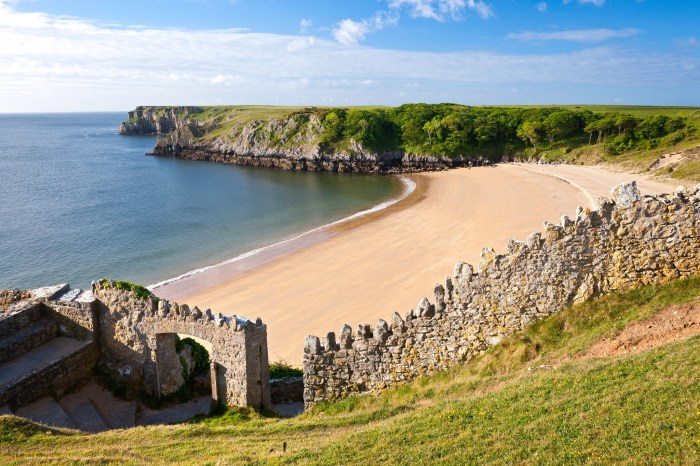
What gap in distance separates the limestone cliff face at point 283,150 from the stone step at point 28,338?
6767 centimetres

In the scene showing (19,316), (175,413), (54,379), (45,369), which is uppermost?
(19,316)

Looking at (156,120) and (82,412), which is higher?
(156,120)

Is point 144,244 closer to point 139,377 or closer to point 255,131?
point 139,377

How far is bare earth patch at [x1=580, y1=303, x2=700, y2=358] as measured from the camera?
31.5 ft

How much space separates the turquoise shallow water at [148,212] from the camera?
3525cm

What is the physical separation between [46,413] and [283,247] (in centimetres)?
2588

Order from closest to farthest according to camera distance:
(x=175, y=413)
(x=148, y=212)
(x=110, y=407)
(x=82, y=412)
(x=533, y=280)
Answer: (x=533, y=280) → (x=82, y=412) → (x=175, y=413) → (x=110, y=407) → (x=148, y=212)

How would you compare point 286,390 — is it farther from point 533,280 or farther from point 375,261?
point 375,261

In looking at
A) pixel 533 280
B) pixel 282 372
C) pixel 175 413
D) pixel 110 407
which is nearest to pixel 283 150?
pixel 282 372

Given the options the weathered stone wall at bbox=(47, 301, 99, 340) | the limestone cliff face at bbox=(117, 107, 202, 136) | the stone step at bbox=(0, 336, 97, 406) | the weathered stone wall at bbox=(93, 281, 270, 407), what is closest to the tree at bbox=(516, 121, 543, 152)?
the weathered stone wall at bbox=(93, 281, 270, 407)

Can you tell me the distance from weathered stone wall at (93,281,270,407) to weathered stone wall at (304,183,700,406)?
7.69 ft

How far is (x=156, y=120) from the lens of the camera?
170 m

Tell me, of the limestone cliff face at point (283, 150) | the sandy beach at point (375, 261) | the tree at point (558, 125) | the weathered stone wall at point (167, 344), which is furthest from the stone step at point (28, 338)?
the tree at point (558, 125)

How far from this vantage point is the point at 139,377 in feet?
49.9
